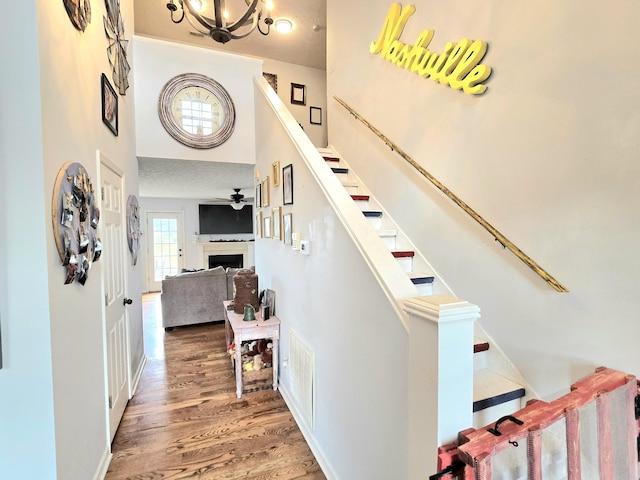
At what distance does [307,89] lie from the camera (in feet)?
17.6

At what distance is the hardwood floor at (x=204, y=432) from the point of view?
1946 millimetres

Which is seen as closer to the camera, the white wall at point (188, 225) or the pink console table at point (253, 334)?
the pink console table at point (253, 334)

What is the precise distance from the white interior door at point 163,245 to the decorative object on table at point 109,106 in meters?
5.78

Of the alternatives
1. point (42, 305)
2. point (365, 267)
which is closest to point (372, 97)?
point (365, 267)

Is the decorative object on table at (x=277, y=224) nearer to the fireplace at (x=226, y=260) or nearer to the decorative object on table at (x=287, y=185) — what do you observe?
the decorative object on table at (x=287, y=185)

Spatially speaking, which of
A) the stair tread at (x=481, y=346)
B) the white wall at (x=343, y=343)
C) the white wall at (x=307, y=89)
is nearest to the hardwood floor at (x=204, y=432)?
the white wall at (x=343, y=343)

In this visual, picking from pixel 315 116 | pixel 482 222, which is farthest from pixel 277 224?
pixel 315 116

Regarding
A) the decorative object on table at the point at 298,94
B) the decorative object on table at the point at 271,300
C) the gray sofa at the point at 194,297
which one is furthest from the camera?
the decorative object on table at the point at 298,94

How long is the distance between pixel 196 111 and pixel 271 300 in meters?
2.44

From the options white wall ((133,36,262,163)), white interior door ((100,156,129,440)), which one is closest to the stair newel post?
white interior door ((100,156,129,440))

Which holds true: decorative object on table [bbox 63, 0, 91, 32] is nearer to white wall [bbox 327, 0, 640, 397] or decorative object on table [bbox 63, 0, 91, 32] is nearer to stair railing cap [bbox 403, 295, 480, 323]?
stair railing cap [bbox 403, 295, 480, 323]

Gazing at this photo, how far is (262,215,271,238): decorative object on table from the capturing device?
10.4 feet

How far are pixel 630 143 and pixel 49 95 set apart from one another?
2499mm

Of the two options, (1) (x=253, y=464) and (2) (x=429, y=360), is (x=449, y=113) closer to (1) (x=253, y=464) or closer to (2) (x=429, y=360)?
(2) (x=429, y=360)
